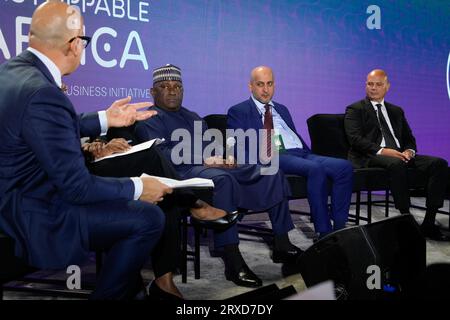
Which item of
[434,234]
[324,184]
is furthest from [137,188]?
[434,234]

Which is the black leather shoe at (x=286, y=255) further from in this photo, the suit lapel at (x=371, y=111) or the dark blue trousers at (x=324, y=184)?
the suit lapel at (x=371, y=111)

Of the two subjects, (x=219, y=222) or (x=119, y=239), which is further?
(x=219, y=222)

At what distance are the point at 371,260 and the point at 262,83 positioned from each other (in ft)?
Result: 7.28

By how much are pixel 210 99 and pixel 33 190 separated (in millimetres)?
3041

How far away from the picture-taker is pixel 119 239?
65.6 inches

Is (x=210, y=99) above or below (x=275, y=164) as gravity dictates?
above

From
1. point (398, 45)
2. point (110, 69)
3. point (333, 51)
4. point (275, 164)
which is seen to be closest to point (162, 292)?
point (275, 164)

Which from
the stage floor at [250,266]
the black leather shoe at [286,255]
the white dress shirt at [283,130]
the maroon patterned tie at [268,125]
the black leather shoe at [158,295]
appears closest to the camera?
the black leather shoe at [158,295]

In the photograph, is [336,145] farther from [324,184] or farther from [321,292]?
[321,292]

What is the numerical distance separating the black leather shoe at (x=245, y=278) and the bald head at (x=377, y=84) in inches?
91.7

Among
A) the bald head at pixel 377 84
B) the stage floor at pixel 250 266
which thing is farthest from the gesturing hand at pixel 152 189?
the bald head at pixel 377 84

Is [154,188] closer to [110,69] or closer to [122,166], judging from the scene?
[122,166]

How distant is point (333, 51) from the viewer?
530cm

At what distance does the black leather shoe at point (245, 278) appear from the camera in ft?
8.63
